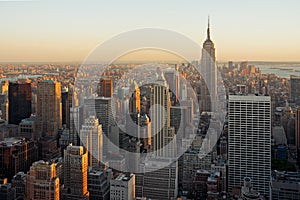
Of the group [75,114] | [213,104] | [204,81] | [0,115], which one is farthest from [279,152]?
[0,115]

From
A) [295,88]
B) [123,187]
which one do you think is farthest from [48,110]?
[295,88]

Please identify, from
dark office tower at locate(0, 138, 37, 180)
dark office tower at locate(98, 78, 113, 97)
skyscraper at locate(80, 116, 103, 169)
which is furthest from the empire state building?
dark office tower at locate(0, 138, 37, 180)

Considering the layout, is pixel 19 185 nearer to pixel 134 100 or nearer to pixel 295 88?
pixel 134 100

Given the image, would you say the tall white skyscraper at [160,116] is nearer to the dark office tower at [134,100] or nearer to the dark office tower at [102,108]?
the dark office tower at [134,100]

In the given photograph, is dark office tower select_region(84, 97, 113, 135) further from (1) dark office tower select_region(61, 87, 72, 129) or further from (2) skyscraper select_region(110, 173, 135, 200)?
(1) dark office tower select_region(61, 87, 72, 129)

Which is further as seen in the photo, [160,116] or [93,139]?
[160,116]

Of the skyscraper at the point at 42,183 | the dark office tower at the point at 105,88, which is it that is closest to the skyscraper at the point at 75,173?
the skyscraper at the point at 42,183
